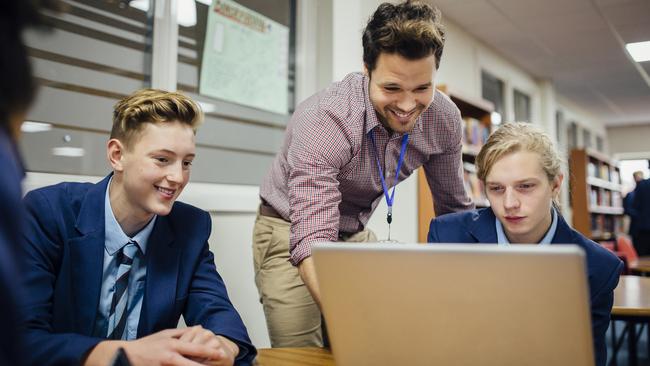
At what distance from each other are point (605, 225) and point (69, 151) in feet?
28.2

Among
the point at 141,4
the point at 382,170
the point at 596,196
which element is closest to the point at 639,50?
the point at 596,196

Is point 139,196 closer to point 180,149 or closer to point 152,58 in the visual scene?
point 180,149

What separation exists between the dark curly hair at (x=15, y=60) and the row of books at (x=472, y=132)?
378 cm

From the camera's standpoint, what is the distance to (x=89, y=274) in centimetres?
123

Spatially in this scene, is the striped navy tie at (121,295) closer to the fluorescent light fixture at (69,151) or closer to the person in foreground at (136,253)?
the person in foreground at (136,253)

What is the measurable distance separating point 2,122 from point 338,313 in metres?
0.51

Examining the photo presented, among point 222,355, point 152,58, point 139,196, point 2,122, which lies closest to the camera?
point 2,122

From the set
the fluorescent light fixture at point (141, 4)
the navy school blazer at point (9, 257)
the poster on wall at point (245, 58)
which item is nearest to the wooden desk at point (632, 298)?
the navy school blazer at point (9, 257)

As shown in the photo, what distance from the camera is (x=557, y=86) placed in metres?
7.26

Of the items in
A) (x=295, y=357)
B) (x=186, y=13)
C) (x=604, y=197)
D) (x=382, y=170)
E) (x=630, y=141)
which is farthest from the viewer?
(x=630, y=141)

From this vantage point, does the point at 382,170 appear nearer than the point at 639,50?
Yes

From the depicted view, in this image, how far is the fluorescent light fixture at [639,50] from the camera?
5.44 meters

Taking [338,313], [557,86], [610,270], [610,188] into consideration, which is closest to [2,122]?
[338,313]

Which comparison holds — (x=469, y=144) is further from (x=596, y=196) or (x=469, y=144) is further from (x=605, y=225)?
(x=605, y=225)
